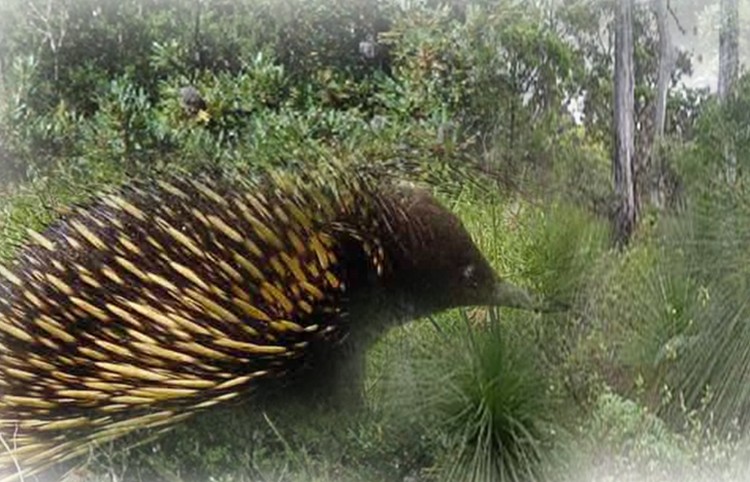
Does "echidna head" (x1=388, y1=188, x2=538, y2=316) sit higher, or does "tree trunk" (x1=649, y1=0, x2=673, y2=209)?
"tree trunk" (x1=649, y1=0, x2=673, y2=209)

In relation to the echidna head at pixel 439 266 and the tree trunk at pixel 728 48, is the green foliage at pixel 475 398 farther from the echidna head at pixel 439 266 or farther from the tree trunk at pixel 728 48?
the tree trunk at pixel 728 48

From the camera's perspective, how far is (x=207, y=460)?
153cm

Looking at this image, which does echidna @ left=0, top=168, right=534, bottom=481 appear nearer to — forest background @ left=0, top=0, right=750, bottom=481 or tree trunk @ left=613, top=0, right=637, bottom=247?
forest background @ left=0, top=0, right=750, bottom=481

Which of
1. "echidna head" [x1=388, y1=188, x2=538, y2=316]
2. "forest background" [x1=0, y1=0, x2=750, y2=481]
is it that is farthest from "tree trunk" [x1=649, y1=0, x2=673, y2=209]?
"echidna head" [x1=388, y1=188, x2=538, y2=316]

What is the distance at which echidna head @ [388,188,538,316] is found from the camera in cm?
148

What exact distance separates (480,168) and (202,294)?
1.55ft

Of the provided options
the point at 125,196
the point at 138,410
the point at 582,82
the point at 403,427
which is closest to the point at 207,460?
the point at 138,410

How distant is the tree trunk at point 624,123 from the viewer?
4.94 feet

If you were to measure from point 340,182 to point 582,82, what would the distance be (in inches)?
16.2

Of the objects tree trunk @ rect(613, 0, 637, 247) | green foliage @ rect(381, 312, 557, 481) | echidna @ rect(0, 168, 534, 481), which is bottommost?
green foliage @ rect(381, 312, 557, 481)

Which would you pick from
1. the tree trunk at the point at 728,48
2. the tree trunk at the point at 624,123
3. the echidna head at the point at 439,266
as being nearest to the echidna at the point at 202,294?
the echidna head at the point at 439,266

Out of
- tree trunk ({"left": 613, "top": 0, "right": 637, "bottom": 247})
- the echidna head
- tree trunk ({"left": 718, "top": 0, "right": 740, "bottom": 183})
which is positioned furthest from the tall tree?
the echidna head

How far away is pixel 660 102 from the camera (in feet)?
4.96

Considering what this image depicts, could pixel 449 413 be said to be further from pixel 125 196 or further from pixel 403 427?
pixel 125 196
